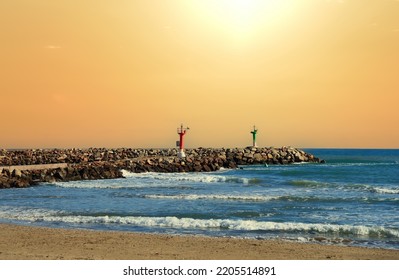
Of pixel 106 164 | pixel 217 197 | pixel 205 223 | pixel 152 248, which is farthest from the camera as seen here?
pixel 106 164

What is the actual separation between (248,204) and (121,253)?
1026cm

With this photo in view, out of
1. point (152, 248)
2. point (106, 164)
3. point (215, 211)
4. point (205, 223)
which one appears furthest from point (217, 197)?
point (106, 164)

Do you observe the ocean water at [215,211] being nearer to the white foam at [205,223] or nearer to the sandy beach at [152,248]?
the white foam at [205,223]

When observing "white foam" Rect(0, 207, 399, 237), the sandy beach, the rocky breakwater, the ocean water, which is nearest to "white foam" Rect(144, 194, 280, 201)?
the ocean water

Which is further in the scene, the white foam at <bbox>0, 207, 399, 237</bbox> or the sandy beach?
the white foam at <bbox>0, 207, 399, 237</bbox>

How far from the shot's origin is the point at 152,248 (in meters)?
11.4

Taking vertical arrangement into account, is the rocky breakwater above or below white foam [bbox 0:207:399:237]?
above

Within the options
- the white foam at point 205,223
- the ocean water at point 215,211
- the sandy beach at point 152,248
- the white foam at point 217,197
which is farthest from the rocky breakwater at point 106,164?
the sandy beach at point 152,248

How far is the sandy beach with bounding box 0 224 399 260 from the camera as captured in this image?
1055 centimetres

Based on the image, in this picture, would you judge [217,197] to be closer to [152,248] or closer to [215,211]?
[215,211]

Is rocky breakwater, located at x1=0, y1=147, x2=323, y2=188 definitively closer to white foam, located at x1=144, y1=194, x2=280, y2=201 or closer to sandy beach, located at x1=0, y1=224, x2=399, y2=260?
white foam, located at x1=144, y1=194, x2=280, y2=201

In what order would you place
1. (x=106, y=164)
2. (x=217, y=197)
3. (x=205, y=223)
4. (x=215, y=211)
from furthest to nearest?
(x=106, y=164) → (x=217, y=197) → (x=215, y=211) → (x=205, y=223)

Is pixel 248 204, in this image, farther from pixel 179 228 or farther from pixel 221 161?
pixel 221 161
